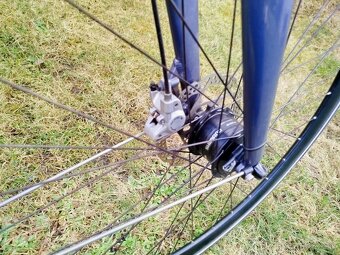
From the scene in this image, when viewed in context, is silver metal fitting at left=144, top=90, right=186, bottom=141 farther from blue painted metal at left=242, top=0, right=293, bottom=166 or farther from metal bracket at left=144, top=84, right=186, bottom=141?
blue painted metal at left=242, top=0, right=293, bottom=166

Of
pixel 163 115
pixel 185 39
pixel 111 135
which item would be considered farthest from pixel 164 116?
pixel 111 135

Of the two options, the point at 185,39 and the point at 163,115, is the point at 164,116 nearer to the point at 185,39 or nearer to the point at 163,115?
the point at 163,115

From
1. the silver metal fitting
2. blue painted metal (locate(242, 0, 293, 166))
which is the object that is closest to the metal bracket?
the silver metal fitting

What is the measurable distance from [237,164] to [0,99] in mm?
890

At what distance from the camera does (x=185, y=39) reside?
0.70 m

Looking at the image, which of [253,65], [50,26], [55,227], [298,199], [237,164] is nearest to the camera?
[253,65]

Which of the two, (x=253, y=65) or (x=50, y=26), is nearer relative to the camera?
(x=253, y=65)

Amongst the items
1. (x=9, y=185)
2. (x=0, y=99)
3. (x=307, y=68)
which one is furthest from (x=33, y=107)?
(x=307, y=68)

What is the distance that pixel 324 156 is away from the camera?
50.2 inches

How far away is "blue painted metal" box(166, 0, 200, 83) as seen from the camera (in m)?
0.66

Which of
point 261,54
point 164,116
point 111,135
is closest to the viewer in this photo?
point 261,54

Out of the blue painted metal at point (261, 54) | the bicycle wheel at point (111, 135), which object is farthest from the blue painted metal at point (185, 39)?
the blue painted metal at point (261, 54)

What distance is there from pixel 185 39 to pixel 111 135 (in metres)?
0.61

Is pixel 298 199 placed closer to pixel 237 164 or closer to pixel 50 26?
pixel 237 164
